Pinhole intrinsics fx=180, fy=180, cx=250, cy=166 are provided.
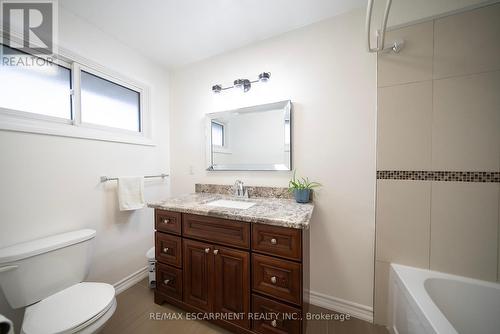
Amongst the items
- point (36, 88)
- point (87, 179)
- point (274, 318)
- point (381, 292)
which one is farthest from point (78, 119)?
point (381, 292)

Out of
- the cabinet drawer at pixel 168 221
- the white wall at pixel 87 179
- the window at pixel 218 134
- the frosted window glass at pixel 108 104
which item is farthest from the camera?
the window at pixel 218 134

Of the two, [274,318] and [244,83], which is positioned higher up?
[244,83]

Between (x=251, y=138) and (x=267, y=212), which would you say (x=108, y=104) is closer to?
(x=251, y=138)

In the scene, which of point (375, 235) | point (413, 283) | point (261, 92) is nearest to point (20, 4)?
point (261, 92)

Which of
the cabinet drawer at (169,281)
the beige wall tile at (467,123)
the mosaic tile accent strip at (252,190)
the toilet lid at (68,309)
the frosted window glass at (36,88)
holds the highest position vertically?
the frosted window glass at (36,88)

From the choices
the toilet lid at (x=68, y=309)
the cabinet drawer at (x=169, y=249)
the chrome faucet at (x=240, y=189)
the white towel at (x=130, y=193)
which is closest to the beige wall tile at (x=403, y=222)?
the chrome faucet at (x=240, y=189)

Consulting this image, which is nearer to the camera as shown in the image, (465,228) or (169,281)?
(465,228)

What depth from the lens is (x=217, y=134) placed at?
1940 millimetres

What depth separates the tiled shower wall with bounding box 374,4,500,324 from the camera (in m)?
1.05

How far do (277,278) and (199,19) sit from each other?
199cm

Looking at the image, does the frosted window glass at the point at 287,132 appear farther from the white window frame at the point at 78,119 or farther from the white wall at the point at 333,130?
the white window frame at the point at 78,119

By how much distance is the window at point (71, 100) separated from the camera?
120 centimetres

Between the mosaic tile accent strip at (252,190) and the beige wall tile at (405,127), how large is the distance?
75cm

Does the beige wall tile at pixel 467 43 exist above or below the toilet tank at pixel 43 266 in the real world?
above
